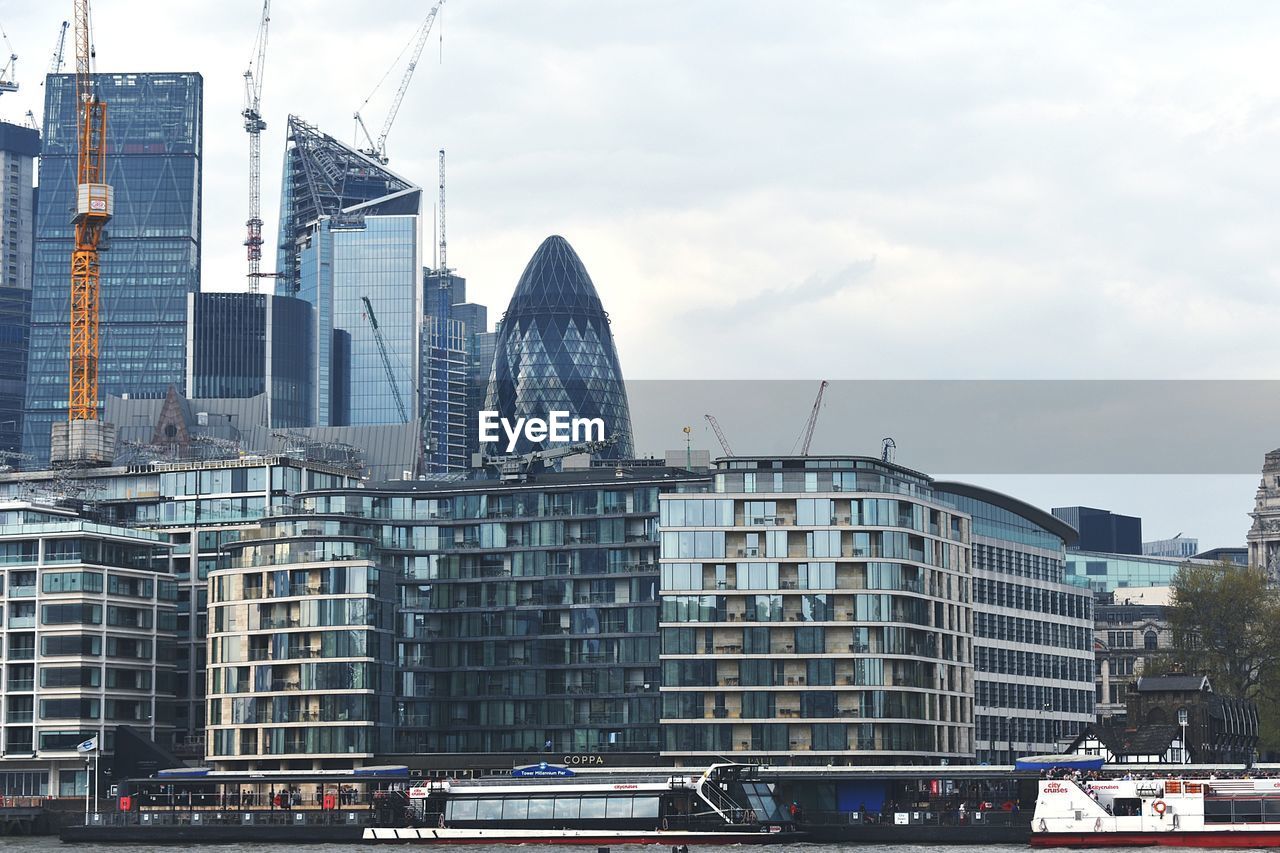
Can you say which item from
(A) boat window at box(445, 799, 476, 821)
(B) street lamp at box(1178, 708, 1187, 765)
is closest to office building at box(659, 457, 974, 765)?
(B) street lamp at box(1178, 708, 1187, 765)

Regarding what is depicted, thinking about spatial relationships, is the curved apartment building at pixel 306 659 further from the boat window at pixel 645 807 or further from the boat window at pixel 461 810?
the boat window at pixel 645 807

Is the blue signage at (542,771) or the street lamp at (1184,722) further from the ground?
the street lamp at (1184,722)

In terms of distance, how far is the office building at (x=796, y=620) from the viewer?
184875 mm

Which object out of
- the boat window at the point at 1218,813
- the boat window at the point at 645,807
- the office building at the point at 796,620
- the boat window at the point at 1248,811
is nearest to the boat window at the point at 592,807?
the boat window at the point at 645,807

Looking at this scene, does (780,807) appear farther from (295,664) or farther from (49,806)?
(49,806)

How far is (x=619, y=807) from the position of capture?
15950 cm

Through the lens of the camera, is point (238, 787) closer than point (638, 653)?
Yes

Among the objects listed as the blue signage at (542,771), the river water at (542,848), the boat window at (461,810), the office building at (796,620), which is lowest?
the river water at (542,848)

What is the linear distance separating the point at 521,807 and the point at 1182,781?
46906mm

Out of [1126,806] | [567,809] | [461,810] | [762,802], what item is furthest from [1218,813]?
[461,810]

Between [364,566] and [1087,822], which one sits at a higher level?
[364,566]

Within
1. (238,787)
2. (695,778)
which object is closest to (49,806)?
(238,787)

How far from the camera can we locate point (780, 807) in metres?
162

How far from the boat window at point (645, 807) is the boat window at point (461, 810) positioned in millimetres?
12325
